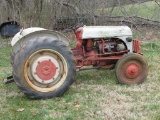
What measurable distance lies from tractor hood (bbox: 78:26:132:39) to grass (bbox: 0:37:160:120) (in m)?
0.88

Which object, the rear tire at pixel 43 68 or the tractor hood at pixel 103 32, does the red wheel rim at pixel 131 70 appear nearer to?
the tractor hood at pixel 103 32

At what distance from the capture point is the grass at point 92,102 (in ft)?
14.8

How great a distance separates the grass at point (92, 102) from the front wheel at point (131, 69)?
0.13m

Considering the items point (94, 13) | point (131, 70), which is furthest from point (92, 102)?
point (94, 13)

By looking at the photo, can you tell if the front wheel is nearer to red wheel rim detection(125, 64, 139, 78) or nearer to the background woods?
red wheel rim detection(125, 64, 139, 78)

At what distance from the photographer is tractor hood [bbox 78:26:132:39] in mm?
5805

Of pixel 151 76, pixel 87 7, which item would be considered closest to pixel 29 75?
pixel 151 76

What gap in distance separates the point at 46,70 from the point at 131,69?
5.22 feet

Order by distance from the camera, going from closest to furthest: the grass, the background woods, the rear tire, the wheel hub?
the grass < the rear tire < the wheel hub < the background woods

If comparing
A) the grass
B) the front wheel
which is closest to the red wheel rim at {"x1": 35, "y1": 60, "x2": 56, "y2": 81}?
the grass

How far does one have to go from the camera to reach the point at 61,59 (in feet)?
17.1

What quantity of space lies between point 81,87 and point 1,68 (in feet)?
8.43

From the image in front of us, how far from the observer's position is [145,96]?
527 cm

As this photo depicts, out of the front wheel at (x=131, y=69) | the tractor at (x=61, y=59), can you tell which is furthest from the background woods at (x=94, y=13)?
the front wheel at (x=131, y=69)
